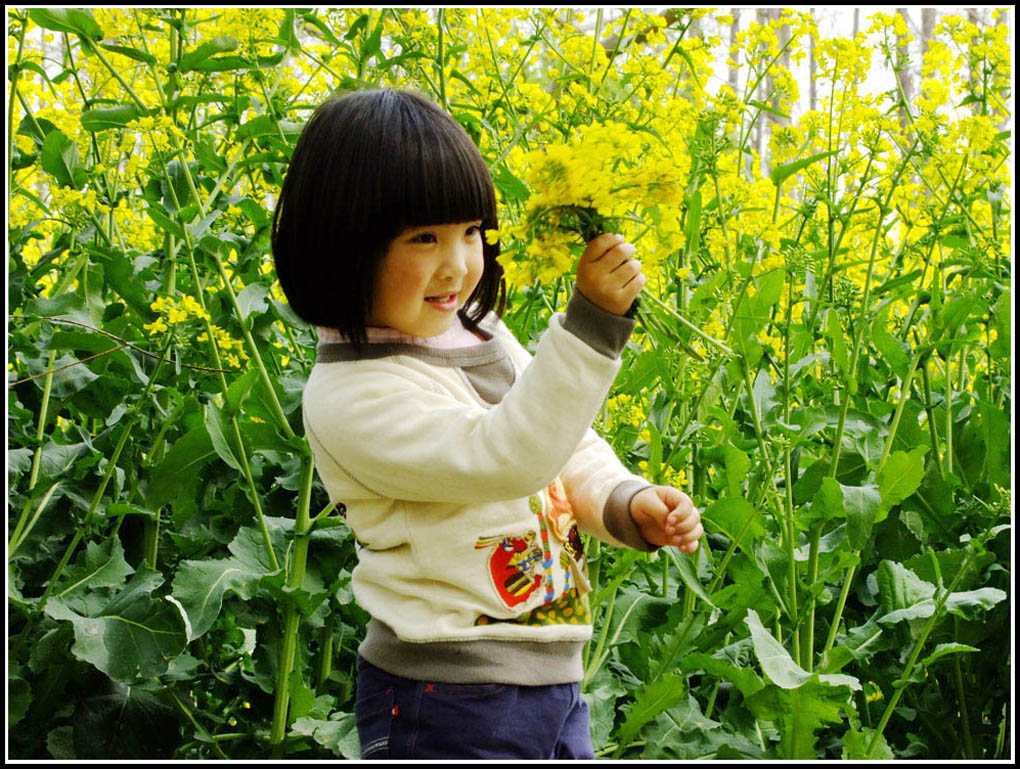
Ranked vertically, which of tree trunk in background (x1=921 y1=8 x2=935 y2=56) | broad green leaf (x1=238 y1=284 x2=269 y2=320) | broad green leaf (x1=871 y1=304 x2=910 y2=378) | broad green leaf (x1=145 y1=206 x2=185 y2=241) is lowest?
broad green leaf (x1=871 y1=304 x2=910 y2=378)

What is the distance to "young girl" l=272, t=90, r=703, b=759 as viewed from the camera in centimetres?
128

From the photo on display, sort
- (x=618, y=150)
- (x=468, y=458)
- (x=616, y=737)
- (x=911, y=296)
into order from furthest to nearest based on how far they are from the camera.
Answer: (x=911, y=296) → (x=616, y=737) → (x=468, y=458) → (x=618, y=150)

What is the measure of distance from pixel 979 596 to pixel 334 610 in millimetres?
1216

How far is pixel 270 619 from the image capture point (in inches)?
77.7

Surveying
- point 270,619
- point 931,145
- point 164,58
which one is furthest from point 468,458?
point 164,58

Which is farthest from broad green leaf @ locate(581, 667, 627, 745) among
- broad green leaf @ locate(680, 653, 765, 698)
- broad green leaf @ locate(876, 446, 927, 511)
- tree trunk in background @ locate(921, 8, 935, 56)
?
tree trunk in background @ locate(921, 8, 935, 56)

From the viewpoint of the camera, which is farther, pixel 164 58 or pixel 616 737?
pixel 164 58

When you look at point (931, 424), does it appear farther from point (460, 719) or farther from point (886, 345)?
point (460, 719)

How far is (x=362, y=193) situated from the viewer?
4.25 feet

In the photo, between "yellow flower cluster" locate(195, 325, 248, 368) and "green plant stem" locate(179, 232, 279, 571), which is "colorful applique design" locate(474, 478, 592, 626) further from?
"yellow flower cluster" locate(195, 325, 248, 368)

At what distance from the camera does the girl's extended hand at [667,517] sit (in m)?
1.31

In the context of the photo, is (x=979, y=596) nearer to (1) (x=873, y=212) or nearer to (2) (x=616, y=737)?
(2) (x=616, y=737)

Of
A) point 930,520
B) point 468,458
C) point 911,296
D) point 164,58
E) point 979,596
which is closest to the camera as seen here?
point 468,458

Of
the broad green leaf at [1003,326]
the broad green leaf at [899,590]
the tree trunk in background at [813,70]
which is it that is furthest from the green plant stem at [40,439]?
the broad green leaf at [1003,326]
